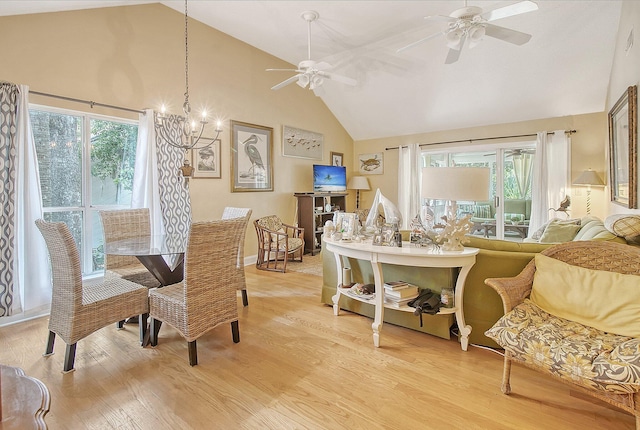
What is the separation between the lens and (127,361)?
227 centimetres

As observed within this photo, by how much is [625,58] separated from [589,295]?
9.86ft

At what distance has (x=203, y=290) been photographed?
2.28 m

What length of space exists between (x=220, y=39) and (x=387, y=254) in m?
4.26

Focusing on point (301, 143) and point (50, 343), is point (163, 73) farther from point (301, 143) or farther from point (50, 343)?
point (50, 343)

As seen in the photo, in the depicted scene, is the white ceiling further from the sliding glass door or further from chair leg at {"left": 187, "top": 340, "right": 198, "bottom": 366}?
chair leg at {"left": 187, "top": 340, "right": 198, "bottom": 366}

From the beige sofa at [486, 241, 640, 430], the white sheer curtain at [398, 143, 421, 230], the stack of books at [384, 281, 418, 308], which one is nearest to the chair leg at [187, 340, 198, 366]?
the stack of books at [384, 281, 418, 308]

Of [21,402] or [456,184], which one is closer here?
[21,402]

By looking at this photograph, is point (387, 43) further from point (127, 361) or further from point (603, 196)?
point (127, 361)

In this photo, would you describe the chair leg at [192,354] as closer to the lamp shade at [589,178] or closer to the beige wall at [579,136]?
the lamp shade at [589,178]

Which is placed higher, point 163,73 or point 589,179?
point 163,73

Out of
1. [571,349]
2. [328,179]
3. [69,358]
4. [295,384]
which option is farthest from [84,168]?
[571,349]

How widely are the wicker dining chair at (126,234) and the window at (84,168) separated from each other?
698mm

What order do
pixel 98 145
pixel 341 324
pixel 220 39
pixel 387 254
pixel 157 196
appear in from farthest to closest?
pixel 220 39 < pixel 157 196 < pixel 98 145 < pixel 341 324 < pixel 387 254

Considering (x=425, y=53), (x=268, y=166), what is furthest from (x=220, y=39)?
(x=425, y=53)
